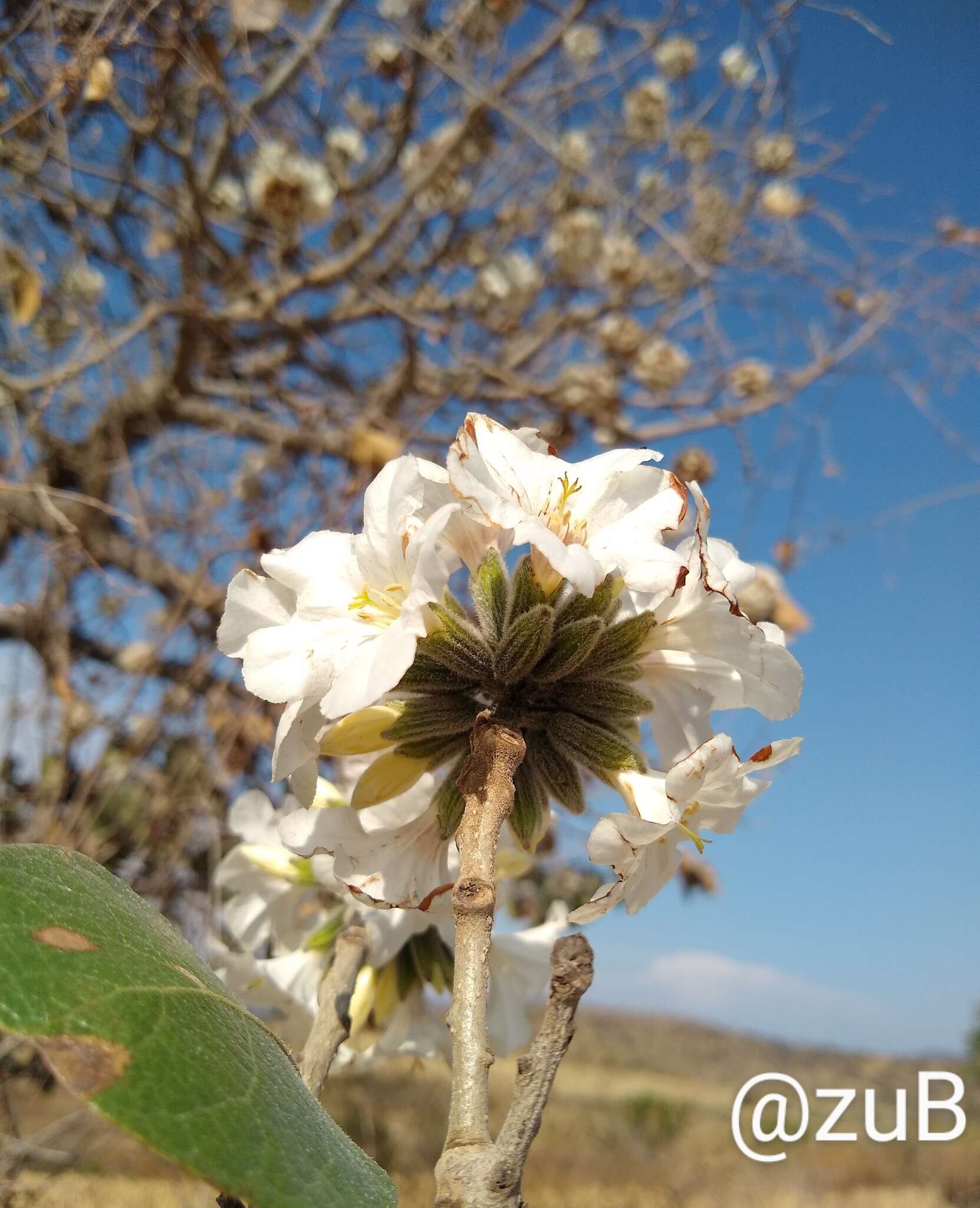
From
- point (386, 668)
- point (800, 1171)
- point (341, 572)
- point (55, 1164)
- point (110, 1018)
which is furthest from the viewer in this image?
point (800, 1171)

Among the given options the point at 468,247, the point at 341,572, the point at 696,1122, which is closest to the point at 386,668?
the point at 341,572

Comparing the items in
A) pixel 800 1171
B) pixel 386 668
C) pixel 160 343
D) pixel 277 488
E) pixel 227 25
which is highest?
pixel 227 25

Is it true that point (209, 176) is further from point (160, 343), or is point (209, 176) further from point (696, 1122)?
point (696, 1122)

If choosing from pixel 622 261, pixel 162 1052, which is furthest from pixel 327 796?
pixel 622 261

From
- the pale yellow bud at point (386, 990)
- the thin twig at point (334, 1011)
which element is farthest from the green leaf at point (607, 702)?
the pale yellow bud at point (386, 990)

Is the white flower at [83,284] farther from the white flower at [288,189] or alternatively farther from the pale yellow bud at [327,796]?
the pale yellow bud at [327,796]

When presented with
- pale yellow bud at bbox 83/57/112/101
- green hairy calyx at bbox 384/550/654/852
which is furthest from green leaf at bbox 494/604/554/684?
pale yellow bud at bbox 83/57/112/101

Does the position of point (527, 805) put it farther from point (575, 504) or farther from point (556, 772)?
point (575, 504)

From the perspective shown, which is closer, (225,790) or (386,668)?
(386,668)
